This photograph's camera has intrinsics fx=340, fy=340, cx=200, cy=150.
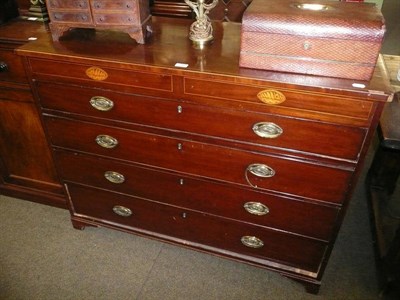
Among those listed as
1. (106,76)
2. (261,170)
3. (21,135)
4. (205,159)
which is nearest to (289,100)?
(261,170)

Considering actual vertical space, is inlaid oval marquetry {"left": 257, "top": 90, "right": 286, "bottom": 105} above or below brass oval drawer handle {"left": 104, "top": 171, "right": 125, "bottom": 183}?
above

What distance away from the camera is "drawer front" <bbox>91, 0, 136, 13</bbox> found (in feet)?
4.37

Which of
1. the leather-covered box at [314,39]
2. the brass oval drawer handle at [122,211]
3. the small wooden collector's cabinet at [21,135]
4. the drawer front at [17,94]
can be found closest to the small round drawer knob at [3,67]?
the small wooden collector's cabinet at [21,135]

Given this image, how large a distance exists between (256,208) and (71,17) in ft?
3.68

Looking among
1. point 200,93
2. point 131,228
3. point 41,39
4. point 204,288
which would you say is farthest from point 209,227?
point 41,39

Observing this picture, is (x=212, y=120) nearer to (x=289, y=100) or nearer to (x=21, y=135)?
(x=289, y=100)

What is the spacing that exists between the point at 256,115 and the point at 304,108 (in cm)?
17

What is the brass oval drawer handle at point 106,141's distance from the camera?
1521mm

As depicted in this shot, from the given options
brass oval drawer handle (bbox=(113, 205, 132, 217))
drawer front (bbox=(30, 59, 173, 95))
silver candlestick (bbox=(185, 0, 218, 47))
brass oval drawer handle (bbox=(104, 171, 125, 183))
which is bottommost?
brass oval drawer handle (bbox=(113, 205, 132, 217))

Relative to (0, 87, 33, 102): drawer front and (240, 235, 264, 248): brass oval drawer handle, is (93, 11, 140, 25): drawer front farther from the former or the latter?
(240, 235, 264, 248): brass oval drawer handle

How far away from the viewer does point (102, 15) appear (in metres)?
1.37

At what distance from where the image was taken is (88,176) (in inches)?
67.8

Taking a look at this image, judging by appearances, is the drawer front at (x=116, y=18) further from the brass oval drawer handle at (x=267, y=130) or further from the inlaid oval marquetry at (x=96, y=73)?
the brass oval drawer handle at (x=267, y=130)

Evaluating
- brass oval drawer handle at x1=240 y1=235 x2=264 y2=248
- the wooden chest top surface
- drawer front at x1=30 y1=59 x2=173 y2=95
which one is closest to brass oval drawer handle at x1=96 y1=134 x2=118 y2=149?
drawer front at x1=30 y1=59 x2=173 y2=95
